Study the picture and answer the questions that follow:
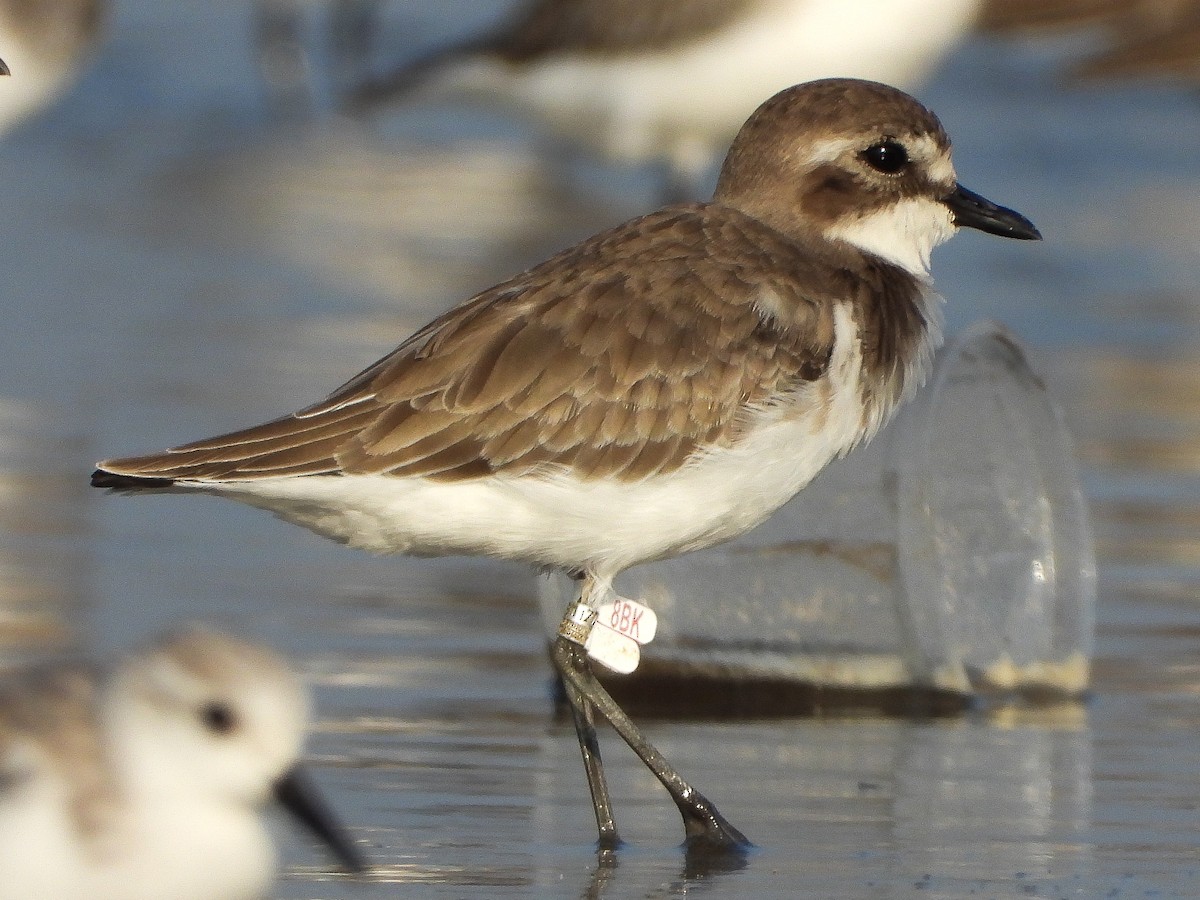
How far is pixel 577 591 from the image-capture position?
5.53 m

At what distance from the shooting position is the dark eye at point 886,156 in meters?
5.43

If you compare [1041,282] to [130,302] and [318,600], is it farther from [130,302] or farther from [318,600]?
[318,600]

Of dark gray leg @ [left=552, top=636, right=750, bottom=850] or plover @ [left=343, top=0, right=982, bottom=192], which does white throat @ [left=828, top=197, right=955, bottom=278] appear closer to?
dark gray leg @ [left=552, top=636, right=750, bottom=850]

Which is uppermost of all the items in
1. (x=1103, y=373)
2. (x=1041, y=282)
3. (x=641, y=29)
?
→ (x=641, y=29)

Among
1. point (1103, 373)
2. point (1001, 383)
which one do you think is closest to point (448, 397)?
point (1001, 383)

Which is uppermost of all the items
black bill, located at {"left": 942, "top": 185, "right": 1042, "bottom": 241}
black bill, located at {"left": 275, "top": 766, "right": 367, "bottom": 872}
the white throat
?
black bill, located at {"left": 942, "top": 185, "right": 1042, "bottom": 241}

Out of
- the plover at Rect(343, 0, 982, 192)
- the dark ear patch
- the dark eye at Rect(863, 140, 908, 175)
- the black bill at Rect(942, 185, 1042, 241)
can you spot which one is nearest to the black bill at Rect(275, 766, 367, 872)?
the dark ear patch

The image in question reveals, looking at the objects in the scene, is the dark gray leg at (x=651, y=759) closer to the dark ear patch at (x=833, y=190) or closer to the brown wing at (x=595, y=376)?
the brown wing at (x=595, y=376)

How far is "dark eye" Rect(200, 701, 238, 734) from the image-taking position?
361cm

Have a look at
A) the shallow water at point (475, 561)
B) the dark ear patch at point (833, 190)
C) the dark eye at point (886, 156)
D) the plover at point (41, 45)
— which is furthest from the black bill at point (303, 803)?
the plover at point (41, 45)

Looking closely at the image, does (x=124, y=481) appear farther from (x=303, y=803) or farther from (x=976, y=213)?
(x=976, y=213)

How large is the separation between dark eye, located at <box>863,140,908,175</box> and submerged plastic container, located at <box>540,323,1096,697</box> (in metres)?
0.69

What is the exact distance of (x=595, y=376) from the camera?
500 cm

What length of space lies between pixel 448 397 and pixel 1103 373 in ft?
16.9
